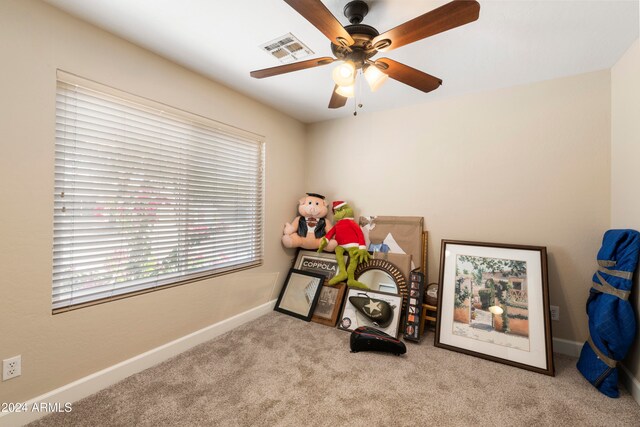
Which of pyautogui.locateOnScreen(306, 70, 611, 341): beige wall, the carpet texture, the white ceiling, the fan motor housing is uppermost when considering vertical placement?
the white ceiling

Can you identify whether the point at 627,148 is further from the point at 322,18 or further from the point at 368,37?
the point at 322,18

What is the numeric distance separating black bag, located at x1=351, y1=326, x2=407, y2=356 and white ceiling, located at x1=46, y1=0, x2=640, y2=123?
2.17 meters

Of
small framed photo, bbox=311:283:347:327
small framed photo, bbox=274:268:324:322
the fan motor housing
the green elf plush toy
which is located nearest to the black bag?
small framed photo, bbox=311:283:347:327

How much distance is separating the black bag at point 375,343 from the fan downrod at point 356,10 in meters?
2.19

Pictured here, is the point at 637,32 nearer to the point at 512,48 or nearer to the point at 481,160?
the point at 512,48

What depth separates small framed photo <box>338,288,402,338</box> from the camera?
2.43 m

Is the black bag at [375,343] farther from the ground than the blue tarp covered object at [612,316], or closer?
closer

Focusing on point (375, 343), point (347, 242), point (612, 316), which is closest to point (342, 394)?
point (375, 343)

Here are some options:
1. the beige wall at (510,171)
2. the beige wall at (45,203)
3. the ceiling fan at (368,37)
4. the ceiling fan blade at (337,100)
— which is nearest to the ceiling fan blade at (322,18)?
the ceiling fan at (368,37)

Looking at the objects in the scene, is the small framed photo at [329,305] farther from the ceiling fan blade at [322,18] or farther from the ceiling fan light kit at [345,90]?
the ceiling fan blade at [322,18]

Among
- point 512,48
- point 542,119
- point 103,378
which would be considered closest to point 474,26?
point 512,48

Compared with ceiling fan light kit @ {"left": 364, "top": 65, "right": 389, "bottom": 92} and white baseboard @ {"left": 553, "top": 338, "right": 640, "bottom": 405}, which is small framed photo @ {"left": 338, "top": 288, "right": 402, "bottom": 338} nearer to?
white baseboard @ {"left": 553, "top": 338, "right": 640, "bottom": 405}

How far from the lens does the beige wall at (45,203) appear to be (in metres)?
1.40

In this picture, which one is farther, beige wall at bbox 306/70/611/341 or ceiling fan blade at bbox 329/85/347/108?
beige wall at bbox 306/70/611/341
